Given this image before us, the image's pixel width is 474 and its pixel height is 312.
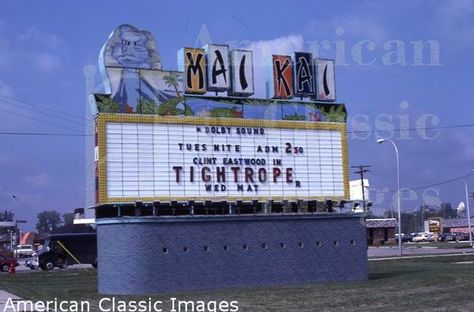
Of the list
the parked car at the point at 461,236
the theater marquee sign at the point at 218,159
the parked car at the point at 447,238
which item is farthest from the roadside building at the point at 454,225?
the theater marquee sign at the point at 218,159

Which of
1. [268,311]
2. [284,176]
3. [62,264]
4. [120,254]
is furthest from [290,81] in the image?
[62,264]

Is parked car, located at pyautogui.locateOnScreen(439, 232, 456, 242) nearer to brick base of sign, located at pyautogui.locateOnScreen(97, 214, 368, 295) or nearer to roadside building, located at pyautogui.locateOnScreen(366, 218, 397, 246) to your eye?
roadside building, located at pyautogui.locateOnScreen(366, 218, 397, 246)

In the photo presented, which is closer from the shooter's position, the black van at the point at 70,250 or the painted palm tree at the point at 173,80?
the painted palm tree at the point at 173,80

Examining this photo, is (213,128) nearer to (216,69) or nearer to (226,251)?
(216,69)

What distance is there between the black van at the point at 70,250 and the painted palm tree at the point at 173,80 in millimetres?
33674

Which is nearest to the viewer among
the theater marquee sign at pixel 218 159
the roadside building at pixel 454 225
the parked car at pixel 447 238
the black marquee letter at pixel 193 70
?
the theater marquee sign at pixel 218 159

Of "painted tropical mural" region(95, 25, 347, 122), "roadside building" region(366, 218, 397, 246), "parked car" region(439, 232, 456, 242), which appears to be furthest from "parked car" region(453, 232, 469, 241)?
"painted tropical mural" region(95, 25, 347, 122)

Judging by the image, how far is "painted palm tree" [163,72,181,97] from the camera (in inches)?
1081

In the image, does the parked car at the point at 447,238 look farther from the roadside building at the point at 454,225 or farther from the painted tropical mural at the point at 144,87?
the painted tropical mural at the point at 144,87

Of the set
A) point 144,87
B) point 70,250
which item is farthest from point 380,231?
point 144,87

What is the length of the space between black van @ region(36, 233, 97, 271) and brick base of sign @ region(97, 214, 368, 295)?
107 feet

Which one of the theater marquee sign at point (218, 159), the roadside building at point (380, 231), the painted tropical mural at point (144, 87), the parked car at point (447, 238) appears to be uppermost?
the painted tropical mural at point (144, 87)

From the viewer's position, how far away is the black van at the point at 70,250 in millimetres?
58406

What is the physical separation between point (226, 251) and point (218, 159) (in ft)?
10.9
